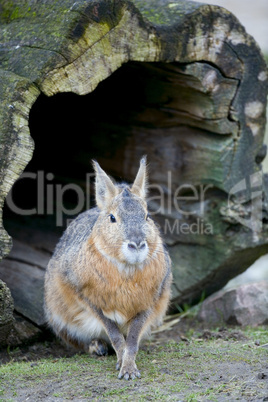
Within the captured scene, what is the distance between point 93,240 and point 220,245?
5.67 feet

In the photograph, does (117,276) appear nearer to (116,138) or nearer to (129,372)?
(129,372)

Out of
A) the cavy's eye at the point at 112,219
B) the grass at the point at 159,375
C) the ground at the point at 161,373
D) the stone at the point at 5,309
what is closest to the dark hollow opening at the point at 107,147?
the stone at the point at 5,309

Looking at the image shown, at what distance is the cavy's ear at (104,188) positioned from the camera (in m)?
4.55

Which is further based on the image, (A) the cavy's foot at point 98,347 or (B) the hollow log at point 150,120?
(A) the cavy's foot at point 98,347

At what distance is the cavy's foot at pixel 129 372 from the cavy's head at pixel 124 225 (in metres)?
0.68

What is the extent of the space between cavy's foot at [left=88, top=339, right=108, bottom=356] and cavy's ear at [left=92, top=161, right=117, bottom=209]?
1.13m

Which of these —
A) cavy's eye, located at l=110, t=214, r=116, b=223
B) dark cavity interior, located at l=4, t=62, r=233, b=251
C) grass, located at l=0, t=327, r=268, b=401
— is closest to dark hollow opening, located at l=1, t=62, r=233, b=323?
dark cavity interior, located at l=4, t=62, r=233, b=251

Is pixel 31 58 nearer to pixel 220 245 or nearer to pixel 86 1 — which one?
pixel 86 1

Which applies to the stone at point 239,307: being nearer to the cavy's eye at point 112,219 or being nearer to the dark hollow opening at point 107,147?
the dark hollow opening at point 107,147

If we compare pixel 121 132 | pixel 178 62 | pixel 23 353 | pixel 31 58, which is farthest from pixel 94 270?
pixel 121 132

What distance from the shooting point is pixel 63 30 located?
4.40 m

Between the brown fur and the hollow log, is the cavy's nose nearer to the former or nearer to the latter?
the brown fur

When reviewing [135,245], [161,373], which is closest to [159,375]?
[161,373]

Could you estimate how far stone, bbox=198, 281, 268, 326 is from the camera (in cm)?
552
